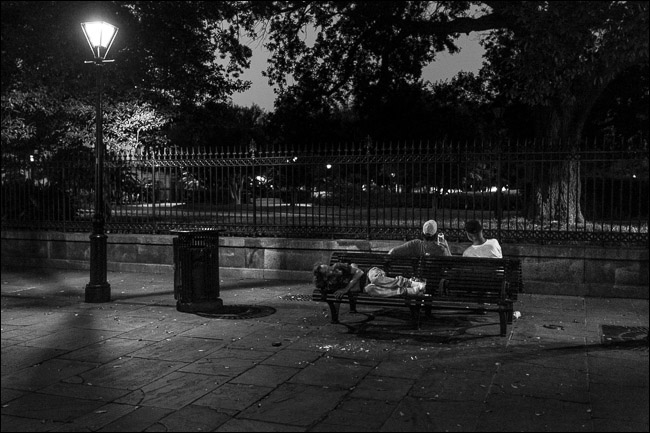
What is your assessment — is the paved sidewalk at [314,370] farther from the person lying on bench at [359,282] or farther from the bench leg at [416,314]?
the person lying on bench at [359,282]

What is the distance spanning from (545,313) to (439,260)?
1.83 metres

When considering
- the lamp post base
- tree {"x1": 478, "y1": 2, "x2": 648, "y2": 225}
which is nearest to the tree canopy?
tree {"x1": 478, "y1": 2, "x2": 648, "y2": 225}

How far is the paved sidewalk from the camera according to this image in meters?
5.03

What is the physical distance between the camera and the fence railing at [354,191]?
1098cm

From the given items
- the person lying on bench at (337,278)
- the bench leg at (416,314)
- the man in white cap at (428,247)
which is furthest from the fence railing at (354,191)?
the person lying on bench at (337,278)

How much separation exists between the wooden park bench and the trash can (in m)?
1.56

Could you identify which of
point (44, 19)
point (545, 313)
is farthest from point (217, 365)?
point (44, 19)

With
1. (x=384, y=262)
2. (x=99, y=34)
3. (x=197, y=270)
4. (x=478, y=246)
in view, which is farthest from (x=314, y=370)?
(x=99, y=34)

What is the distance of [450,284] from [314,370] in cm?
250

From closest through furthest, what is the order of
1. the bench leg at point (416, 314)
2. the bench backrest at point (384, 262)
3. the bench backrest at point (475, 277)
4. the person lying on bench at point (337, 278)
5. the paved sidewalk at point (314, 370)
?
1. the paved sidewalk at point (314, 370)
2. the bench backrest at point (475, 277)
3. the bench leg at point (416, 314)
4. the person lying on bench at point (337, 278)
5. the bench backrest at point (384, 262)

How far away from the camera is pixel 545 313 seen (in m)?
9.23

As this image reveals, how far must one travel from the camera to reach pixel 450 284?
8164mm

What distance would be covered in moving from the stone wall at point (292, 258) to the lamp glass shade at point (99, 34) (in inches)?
168

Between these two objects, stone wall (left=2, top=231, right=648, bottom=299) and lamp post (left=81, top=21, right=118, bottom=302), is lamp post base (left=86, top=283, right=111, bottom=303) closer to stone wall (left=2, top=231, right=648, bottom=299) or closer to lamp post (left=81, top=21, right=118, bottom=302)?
lamp post (left=81, top=21, right=118, bottom=302)
